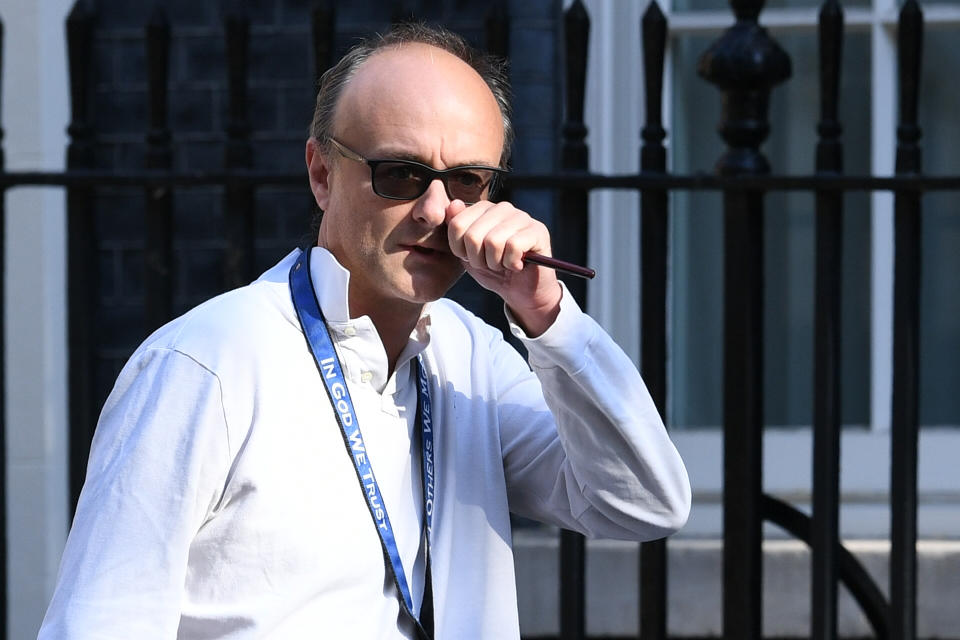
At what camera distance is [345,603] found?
5.87 feet

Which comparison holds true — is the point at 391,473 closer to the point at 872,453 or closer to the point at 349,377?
the point at 349,377

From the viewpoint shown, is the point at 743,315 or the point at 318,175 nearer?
the point at 318,175

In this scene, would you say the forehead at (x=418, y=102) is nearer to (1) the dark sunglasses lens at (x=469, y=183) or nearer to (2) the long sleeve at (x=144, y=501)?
(1) the dark sunglasses lens at (x=469, y=183)

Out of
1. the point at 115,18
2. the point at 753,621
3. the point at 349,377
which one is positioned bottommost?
the point at 753,621

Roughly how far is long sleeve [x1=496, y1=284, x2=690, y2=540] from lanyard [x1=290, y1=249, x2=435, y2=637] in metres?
0.23

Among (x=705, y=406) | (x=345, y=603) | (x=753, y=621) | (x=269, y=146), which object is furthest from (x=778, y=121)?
(x=345, y=603)

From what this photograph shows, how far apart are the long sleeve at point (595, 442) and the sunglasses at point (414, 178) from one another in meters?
0.22

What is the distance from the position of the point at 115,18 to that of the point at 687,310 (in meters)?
2.18

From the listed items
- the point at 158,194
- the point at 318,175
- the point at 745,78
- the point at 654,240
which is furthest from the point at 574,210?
the point at 318,175

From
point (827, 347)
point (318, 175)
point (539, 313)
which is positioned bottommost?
point (827, 347)

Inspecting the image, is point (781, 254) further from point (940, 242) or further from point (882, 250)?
point (940, 242)

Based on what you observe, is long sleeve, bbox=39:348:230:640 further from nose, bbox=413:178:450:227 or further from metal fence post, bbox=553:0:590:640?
metal fence post, bbox=553:0:590:640

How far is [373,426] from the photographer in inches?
74.3

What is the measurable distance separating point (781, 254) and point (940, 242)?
0.53m
